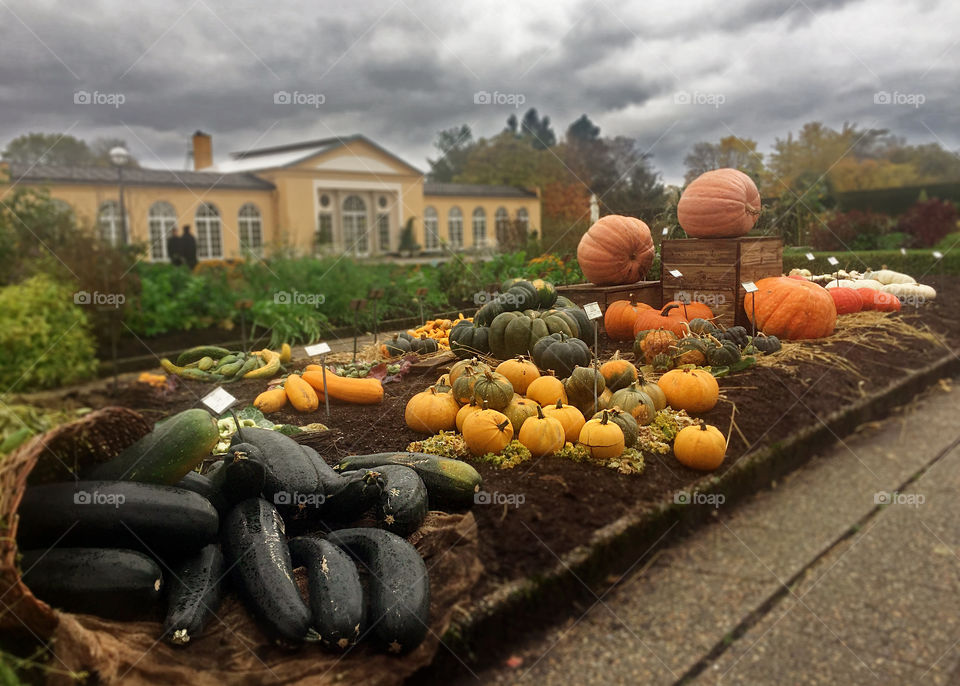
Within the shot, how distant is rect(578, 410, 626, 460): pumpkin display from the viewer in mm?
3062

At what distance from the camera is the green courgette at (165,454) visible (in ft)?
6.46

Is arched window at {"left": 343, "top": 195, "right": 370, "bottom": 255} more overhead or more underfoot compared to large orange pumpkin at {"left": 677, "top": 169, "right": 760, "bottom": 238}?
more overhead

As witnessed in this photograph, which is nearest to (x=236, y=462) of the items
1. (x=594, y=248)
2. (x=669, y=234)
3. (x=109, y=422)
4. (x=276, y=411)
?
(x=109, y=422)

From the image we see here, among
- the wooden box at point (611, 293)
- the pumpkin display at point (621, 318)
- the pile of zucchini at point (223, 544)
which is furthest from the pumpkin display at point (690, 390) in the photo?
the pile of zucchini at point (223, 544)

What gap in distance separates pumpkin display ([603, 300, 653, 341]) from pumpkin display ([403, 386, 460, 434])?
2.15 m

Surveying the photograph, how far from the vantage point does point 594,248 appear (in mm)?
5332

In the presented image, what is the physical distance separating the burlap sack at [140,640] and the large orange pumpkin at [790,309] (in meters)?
3.91

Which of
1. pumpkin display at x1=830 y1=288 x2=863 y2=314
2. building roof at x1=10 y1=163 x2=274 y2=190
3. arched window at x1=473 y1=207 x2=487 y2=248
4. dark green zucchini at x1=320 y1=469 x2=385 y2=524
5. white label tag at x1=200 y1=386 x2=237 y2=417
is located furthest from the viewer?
arched window at x1=473 y1=207 x2=487 y2=248

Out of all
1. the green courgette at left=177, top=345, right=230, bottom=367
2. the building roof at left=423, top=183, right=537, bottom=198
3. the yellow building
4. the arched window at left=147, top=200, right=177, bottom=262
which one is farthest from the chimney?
the green courgette at left=177, top=345, right=230, bottom=367

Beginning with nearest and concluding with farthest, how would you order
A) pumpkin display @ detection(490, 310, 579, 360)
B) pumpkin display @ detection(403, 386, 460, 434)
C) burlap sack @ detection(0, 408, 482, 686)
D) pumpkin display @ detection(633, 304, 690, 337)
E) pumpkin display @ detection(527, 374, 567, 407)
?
burlap sack @ detection(0, 408, 482, 686) → pumpkin display @ detection(403, 386, 460, 434) → pumpkin display @ detection(527, 374, 567, 407) → pumpkin display @ detection(490, 310, 579, 360) → pumpkin display @ detection(633, 304, 690, 337)

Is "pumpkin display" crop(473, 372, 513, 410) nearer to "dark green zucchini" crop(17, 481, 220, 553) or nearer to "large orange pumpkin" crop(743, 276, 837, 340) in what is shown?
"dark green zucchini" crop(17, 481, 220, 553)

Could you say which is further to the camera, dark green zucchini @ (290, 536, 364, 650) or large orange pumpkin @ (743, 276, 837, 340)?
large orange pumpkin @ (743, 276, 837, 340)

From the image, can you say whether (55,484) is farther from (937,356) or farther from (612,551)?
(937,356)

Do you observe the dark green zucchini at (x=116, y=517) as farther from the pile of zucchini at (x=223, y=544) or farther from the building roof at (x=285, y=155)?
the building roof at (x=285, y=155)
